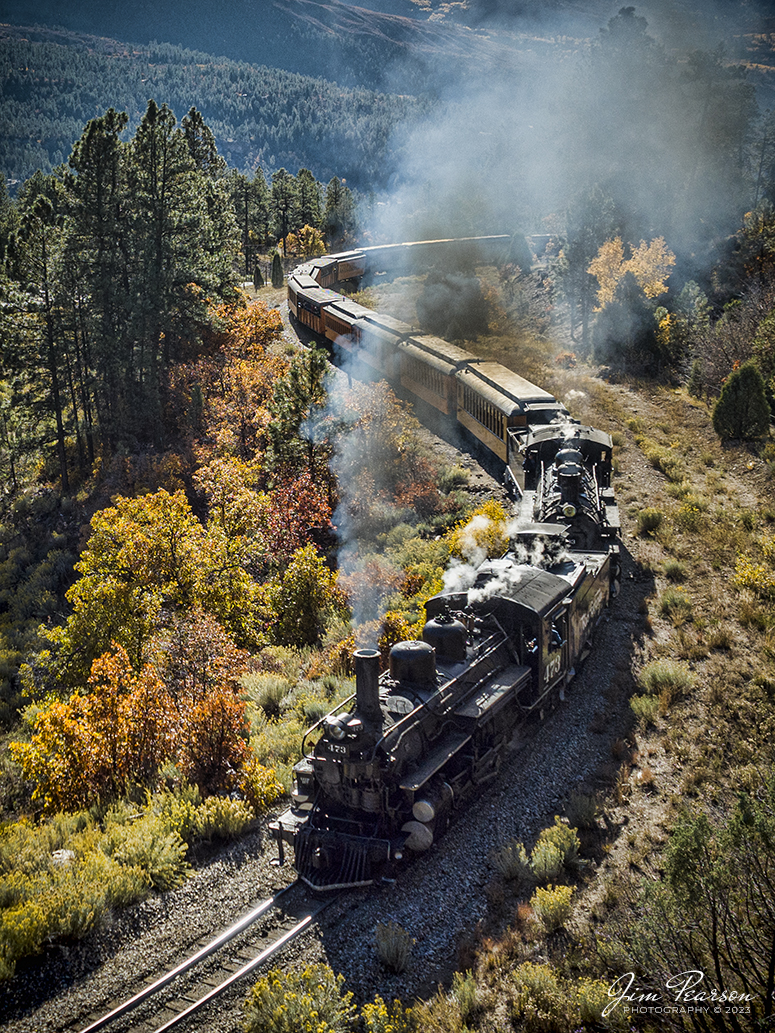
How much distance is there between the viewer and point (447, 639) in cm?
1237

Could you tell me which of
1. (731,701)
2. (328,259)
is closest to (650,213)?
(328,259)

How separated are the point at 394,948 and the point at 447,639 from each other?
472 cm

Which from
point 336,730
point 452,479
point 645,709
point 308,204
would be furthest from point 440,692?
point 308,204

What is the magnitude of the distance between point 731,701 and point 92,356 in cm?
3475

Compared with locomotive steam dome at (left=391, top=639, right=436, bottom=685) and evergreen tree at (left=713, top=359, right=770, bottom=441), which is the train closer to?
locomotive steam dome at (left=391, top=639, right=436, bottom=685)

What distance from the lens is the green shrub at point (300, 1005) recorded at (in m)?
8.09

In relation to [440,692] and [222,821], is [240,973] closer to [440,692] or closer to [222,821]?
[222,821]

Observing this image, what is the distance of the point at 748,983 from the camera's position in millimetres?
7484

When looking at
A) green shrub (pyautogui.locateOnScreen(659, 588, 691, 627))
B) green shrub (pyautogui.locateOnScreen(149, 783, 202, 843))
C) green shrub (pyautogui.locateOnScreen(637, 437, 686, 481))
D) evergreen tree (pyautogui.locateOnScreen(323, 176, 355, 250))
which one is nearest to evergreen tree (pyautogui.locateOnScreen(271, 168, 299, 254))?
evergreen tree (pyautogui.locateOnScreen(323, 176, 355, 250))

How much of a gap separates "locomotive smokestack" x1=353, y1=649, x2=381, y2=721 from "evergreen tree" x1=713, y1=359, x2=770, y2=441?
23.7 metres

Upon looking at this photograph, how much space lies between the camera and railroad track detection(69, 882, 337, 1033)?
8492mm

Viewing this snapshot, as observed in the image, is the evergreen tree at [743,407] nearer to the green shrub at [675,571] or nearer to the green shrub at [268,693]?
the green shrub at [675,571]

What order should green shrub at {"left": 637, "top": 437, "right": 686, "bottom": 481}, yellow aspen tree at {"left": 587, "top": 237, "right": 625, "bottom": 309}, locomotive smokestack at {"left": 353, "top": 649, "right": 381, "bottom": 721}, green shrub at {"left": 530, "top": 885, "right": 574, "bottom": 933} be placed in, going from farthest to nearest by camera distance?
yellow aspen tree at {"left": 587, "top": 237, "right": 625, "bottom": 309} < green shrub at {"left": 637, "top": 437, "right": 686, "bottom": 481} < locomotive smokestack at {"left": 353, "top": 649, "right": 381, "bottom": 721} < green shrub at {"left": 530, "top": 885, "right": 574, "bottom": 933}

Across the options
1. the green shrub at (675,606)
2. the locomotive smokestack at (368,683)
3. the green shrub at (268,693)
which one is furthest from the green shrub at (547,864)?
the green shrub at (675,606)
